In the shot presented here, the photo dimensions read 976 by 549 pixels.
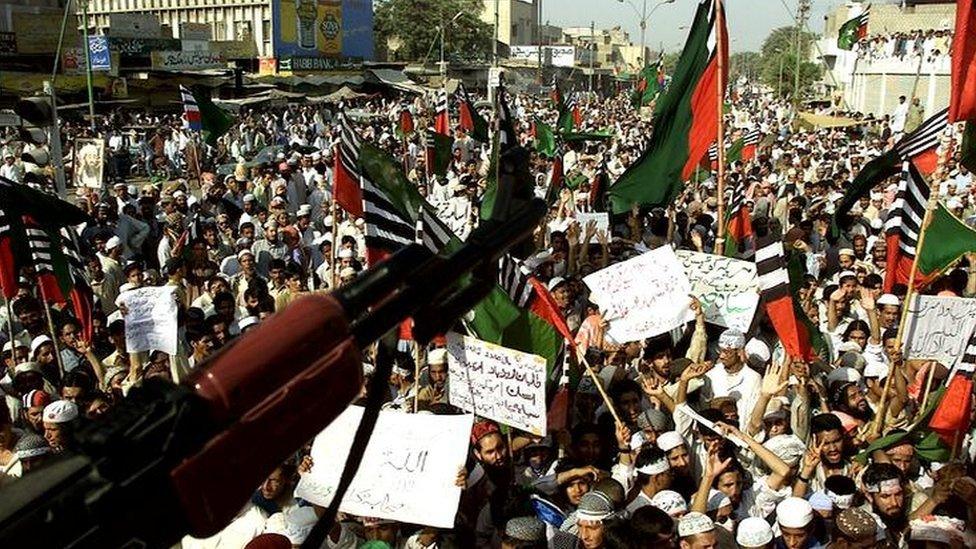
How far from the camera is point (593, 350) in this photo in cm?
644

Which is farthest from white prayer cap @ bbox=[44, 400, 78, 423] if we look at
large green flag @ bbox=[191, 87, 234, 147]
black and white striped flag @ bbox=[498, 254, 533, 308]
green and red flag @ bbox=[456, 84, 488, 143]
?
green and red flag @ bbox=[456, 84, 488, 143]

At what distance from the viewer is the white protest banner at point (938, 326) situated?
578cm

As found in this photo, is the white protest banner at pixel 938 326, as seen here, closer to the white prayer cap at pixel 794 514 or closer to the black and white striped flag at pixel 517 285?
the white prayer cap at pixel 794 514

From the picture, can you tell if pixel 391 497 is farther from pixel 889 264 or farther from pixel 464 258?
pixel 889 264

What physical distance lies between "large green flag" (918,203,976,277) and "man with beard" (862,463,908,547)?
2710mm

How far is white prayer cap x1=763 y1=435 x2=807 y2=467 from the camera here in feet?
15.1

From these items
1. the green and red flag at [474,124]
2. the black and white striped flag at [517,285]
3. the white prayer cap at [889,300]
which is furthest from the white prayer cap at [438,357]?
the green and red flag at [474,124]

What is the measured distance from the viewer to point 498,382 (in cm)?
484

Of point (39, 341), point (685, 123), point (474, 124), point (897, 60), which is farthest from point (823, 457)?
point (897, 60)

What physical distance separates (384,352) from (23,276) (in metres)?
8.13

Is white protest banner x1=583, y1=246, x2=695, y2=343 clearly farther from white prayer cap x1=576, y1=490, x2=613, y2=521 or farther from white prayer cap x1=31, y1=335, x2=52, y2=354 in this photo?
white prayer cap x1=31, y1=335, x2=52, y2=354

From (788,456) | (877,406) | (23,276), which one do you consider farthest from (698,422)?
(23,276)

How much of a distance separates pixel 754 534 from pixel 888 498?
31.2 inches

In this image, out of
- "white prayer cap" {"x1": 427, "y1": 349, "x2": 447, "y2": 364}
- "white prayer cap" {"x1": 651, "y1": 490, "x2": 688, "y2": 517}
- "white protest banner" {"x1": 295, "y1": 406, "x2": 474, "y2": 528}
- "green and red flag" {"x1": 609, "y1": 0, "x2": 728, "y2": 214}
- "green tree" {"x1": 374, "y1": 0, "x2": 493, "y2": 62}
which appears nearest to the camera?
"white protest banner" {"x1": 295, "y1": 406, "x2": 474, "y2": 528}
